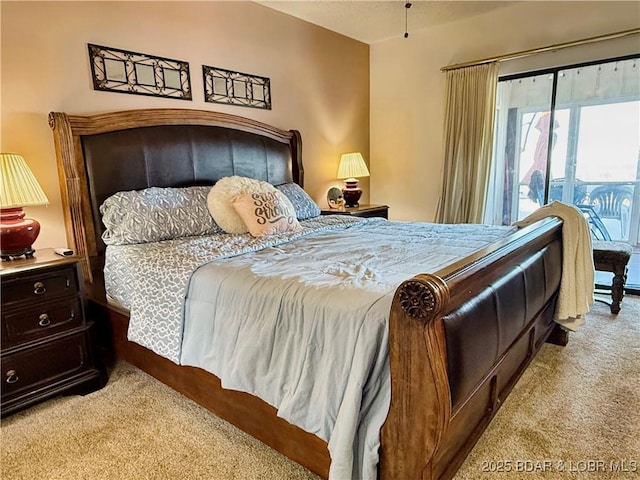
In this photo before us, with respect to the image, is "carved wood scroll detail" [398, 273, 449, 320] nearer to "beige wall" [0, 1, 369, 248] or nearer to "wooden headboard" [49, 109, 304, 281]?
"wooden headboard" [49, 109, 304, 281]

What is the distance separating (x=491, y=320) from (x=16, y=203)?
2.23 m

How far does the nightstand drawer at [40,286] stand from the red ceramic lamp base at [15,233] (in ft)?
0.70

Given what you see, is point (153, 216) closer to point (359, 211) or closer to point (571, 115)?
point (359, 211)

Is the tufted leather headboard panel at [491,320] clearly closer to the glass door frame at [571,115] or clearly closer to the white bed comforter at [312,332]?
the white bed comforter at [312,332]

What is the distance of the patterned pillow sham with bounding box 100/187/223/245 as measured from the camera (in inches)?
90.7

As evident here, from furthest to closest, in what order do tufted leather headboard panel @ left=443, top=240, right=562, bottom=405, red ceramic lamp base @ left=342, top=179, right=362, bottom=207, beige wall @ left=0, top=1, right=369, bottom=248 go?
red ceramic lamp base @ left=342, top=179, right=362, bottom=207, beige wall @ left=0, top=1, right=369, bottom=248, tufted leather headboard panel @ left=443, top=240, right=562, bottom=405

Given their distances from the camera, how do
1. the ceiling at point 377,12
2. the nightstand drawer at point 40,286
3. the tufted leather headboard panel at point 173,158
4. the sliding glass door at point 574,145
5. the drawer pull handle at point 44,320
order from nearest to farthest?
the nightstand drawer at point 40,286 → the drawer pull handle at point 44,320 → the tufted leather headboard panel at point 173,158 → the sliding glass door at point 574,145 → the ceiling at point 377,12

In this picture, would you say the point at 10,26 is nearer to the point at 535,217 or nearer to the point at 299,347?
the point at 299,347

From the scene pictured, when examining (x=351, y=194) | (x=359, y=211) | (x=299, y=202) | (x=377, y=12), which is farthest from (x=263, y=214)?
(x=377, y=12)

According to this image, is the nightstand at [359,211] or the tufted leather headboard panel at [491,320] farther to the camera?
the nightstand at [359,211]

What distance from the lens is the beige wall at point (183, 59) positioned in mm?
2230

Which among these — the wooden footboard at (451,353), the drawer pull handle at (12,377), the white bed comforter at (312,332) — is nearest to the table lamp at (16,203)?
the drawer pull handle at (12,377)

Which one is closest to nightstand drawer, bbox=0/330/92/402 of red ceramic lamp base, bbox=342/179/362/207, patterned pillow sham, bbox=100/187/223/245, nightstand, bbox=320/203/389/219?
patterned pillow sham, bbox=100/187/223/245

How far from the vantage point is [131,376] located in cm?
229
